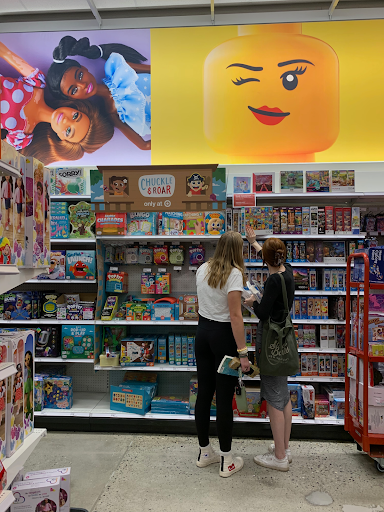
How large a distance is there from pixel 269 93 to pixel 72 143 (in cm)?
250

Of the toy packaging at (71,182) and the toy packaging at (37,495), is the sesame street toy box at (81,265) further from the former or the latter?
the toy packaging at (37,495)

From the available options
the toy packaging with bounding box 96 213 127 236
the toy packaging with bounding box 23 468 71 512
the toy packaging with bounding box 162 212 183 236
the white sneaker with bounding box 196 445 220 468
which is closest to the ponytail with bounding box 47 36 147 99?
the toy packaging with bounding box 96 213 127 236

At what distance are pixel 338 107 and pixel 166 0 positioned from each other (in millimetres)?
2442

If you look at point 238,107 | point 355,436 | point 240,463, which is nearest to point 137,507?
point 240,463

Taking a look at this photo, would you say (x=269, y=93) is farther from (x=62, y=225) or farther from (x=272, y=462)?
(x=272, y=462)

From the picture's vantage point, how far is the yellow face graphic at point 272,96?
4555 millimetres

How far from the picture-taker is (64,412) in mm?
3844

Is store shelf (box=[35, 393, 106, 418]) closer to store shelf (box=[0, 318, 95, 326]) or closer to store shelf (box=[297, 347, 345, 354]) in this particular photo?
store shelf (box=[0, 318, 95, 326])

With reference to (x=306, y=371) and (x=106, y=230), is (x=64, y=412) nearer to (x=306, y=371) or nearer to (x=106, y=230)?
(x=106, y=230)

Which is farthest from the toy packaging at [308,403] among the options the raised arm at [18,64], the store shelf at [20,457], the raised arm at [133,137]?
the raised arm at [18,64]

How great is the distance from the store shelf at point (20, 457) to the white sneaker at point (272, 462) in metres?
1.89

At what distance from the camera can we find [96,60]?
4.84 meters

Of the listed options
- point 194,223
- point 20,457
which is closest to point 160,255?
point 194,223

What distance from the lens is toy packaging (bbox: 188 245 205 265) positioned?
414 centimetres
